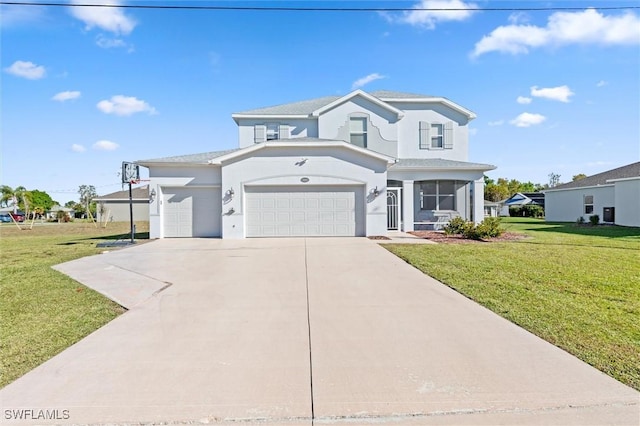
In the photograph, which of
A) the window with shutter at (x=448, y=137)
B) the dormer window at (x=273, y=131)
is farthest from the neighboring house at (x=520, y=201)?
the dormer window at (x=273, y=131)

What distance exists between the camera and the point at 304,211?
1589cm

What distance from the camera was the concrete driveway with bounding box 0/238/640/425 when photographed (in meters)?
2.91

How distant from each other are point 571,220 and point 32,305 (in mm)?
32905

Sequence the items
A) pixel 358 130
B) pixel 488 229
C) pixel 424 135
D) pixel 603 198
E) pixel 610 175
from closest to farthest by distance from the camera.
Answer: pixel 488 229 → pixel 358 130 → pixel 424 135 → pixel 603 198 → pixel 610 175

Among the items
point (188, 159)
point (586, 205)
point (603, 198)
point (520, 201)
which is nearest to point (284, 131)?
point (188, 159)

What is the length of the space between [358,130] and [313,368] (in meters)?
17.4

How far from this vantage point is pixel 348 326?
4926mm

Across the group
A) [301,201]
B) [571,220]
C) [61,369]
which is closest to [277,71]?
[301,201]

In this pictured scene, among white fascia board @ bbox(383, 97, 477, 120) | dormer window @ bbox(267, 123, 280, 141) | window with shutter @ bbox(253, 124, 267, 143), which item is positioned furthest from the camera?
white fascia board @ bbox(383, 97, 477, 120)

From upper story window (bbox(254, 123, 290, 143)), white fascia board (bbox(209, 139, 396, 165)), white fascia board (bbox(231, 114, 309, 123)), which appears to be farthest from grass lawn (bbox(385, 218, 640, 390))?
white fascia board (bbox(231, 114, 309, 123))

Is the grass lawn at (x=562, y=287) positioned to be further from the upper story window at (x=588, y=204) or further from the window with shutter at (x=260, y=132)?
the upper story window at (x=588, y=204)

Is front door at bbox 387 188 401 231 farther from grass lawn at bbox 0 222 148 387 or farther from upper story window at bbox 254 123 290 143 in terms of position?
grass lawn at bbox 0 222 148 387

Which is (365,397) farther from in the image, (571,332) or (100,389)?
(571,332)

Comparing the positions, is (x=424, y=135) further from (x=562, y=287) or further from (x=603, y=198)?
(x=562, y=287)
